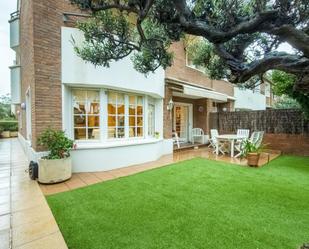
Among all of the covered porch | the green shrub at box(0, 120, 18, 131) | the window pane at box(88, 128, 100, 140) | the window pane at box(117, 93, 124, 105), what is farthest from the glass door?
the green shrub at box(0, 120, 18, 131)

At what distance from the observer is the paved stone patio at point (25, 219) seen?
4.62 m

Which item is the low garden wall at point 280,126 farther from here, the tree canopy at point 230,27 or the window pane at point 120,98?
the window pane at point 120,98

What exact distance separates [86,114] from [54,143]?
97.5 inches

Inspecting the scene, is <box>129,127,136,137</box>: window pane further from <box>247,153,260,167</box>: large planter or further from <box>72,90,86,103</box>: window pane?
<box>247,153,260,167</box>: large planter

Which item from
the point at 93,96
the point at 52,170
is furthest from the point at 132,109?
the point at 52,170

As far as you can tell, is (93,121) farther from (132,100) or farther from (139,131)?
(139,131)

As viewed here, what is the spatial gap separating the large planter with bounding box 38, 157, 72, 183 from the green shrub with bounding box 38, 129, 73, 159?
36 centimetres

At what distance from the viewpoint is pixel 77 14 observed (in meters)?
10.3

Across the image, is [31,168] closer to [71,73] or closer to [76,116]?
[76,116]

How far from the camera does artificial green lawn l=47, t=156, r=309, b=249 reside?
4660mm

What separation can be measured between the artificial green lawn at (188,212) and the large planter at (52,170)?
163 cm

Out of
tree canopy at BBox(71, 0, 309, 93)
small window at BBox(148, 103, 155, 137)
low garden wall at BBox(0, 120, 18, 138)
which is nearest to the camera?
tree canopy at BBox(71, 0, 309, 93)

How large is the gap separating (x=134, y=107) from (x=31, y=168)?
657 cm

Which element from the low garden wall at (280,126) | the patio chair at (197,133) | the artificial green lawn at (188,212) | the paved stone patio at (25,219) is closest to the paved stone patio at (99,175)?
the paved stone patio at (25,219)
